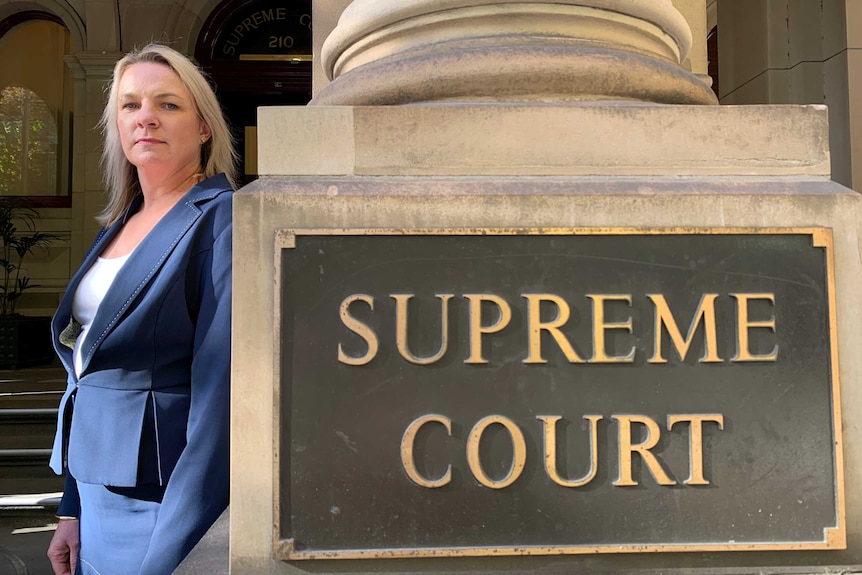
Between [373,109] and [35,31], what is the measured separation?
50.0ft

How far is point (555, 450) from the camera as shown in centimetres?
164

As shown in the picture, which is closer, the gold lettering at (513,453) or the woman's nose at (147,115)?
the gold lettering at (513,453)

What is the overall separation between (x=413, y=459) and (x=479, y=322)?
359 mm

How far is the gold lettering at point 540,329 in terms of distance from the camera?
1654 mm

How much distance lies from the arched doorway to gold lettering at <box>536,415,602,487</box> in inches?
414

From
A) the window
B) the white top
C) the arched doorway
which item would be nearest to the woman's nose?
the white top

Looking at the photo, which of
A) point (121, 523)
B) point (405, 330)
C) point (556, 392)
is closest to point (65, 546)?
point (121, 523)

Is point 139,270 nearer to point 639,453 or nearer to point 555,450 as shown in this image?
point 555,450

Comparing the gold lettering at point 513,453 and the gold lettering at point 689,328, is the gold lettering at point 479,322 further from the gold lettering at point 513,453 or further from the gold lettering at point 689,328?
the gold lettering at point 689,328

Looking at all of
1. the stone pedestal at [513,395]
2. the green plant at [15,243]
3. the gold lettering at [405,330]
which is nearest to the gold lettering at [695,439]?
the stone pedestal at [513,395]

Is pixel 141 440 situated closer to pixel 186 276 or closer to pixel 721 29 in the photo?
pixel 186 276

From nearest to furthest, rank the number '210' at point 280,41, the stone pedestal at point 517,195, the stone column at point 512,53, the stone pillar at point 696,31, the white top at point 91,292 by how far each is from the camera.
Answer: the stone pedestal at point 517,195 → the stone column at point 512,53 → the white top at point 91,292 → the stone pillar at point 696,31 → the number '210' at point 280,41

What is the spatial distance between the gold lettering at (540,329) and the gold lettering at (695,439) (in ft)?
0.89

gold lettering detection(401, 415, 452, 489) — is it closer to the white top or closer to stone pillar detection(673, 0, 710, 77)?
the white top
